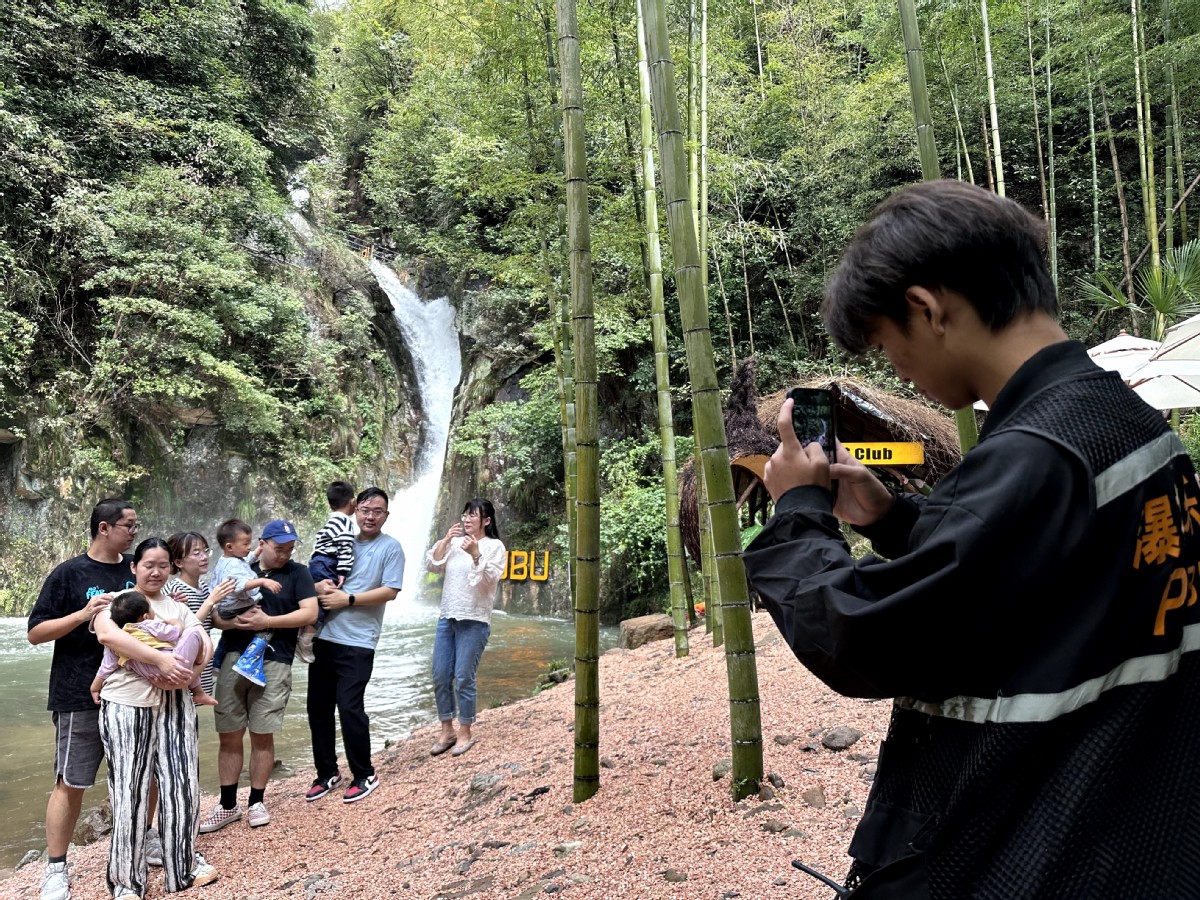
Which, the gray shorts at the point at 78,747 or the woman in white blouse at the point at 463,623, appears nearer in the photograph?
the gray shorts at the point at 78,747

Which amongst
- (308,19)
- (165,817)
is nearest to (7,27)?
(308,19)

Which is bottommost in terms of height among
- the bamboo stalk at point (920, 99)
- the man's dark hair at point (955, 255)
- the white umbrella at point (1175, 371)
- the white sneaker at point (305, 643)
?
the white sneaker at point (305, 643)

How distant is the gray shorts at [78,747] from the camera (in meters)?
3.42

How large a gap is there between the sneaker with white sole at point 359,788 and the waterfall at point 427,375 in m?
11.4

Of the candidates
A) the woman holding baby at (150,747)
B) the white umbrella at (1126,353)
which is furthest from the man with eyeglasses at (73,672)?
the white umbrella at (1126,353)

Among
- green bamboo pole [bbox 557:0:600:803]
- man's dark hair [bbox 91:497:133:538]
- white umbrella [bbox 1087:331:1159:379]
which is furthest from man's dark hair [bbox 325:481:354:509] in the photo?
white umbrella [bbox 1087:331:1159:379]

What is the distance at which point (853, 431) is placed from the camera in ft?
18.8

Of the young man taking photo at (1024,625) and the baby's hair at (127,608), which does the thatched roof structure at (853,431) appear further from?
the young man taking photo at (1024,625)

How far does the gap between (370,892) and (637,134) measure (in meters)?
6.79

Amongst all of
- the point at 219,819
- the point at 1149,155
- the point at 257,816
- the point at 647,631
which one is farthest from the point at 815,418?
the point at 1149,155

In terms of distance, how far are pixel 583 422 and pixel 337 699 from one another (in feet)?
7.81

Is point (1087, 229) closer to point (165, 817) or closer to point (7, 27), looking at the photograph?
point (165, 817)

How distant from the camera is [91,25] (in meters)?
13.4

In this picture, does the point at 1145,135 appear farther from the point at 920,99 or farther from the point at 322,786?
the point at 322,786
